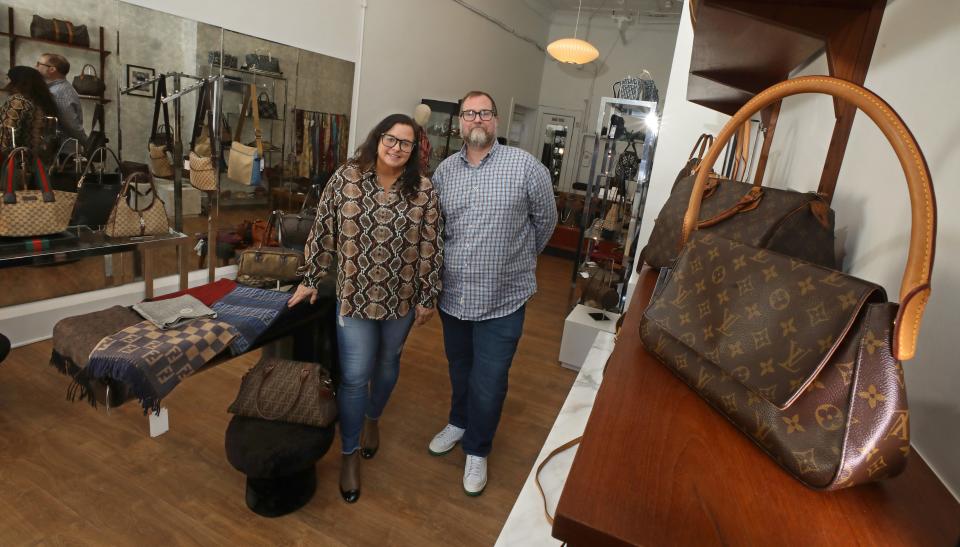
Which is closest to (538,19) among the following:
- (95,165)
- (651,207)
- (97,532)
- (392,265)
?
(651,207)

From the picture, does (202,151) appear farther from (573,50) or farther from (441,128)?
(573,50)

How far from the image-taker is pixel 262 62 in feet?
16.1

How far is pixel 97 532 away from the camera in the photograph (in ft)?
6.61

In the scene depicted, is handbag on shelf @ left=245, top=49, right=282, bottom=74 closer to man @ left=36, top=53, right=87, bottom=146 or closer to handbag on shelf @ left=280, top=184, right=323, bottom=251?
man @ left=36, top=53, right=87, bottom=146

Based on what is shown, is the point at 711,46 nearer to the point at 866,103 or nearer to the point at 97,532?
the point at 866,103

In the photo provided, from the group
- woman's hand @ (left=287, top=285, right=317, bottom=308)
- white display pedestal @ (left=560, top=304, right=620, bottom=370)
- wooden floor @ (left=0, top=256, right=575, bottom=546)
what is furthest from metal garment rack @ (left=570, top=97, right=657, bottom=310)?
woman's hand @ (left=287, top=285, right=317, bottom=308)

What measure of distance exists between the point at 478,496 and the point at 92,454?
1.82 meters

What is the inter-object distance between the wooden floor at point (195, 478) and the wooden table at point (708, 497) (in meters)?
1.94

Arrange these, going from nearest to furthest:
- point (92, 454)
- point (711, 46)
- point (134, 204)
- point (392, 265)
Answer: point (711, 46)
point (392, 265)
point (92, 454)
point (134, 204)

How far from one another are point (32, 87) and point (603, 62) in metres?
9.98

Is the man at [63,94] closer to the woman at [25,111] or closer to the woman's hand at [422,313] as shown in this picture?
the woman at [25,111]

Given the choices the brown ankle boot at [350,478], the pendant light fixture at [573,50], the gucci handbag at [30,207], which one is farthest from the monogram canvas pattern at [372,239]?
the pendant light fixture at [573,50]

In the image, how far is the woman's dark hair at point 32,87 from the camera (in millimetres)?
3311

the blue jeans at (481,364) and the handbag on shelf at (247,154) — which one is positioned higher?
the handbag on shelf at (247,154)
